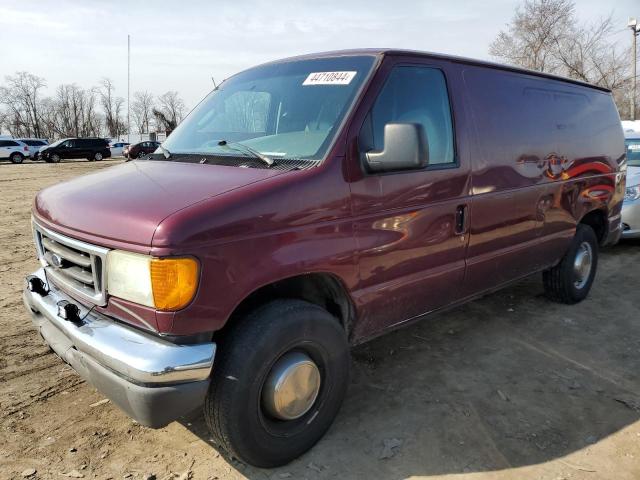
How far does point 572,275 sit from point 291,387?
3580 millimetres

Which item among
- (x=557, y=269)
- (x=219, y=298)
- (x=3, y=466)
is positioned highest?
(x=219, y=298)

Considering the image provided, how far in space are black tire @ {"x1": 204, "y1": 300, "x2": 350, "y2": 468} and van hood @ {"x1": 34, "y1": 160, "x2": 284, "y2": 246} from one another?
63cm

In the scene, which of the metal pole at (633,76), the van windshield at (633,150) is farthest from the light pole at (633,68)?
the van windshield at (633,150)

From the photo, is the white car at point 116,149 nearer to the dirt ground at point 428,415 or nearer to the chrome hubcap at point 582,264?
the dirt ground at point 428,415

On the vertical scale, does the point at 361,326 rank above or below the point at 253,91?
below

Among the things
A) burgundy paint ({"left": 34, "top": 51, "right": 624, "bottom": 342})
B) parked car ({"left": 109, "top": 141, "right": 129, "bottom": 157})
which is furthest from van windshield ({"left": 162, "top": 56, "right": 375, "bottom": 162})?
parked car ({"left": 109, "top": 141, "right": 129, "bottom": 157})

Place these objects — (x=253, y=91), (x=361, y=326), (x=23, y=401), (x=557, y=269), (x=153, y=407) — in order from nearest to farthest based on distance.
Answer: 1. (x=153, y=407)
2. (x=361, y=326)
3. (x=23, y=401)
4. (x=253, y=91)
5. (x=557, y=269)

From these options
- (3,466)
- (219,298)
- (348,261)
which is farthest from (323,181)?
(3,466)

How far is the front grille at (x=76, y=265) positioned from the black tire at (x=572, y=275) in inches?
165

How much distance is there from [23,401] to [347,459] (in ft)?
6.92

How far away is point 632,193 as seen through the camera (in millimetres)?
7238

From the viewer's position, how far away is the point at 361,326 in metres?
2.98

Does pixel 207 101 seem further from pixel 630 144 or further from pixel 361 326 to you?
pixel 630 144

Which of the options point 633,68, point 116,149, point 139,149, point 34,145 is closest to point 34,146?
point 34,145
